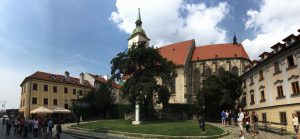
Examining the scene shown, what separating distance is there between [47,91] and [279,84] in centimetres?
4249

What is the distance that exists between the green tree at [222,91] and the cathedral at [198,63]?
17602mm

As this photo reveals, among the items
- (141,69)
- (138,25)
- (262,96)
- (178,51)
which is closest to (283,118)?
(262,96)

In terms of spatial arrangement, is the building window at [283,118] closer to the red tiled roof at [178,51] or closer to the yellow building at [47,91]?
the yellow building at [47,91]

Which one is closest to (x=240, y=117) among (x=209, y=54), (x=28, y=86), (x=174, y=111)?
(x=174, y=111)

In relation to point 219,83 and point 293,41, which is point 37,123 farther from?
point 219,83

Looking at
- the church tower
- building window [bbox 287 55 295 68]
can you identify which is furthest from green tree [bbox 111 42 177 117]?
the church tower

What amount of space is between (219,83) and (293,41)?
16.7 meters

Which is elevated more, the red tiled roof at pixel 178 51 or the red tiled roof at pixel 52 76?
the red tiled roof at pixel 178 51

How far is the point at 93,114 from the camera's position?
55656 millimetres

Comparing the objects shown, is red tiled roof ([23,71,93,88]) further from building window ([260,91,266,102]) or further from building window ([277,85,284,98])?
building window ([277,85,284,98])

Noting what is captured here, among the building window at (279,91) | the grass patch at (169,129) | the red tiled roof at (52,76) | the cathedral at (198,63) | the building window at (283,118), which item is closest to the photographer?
the grass patch at (169,129)

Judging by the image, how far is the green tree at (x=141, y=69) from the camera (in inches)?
1516

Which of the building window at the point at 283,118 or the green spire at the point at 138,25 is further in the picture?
the green spire at the point at 138,25

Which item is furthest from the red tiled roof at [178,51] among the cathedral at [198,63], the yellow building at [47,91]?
the yellow building at [47,91]
